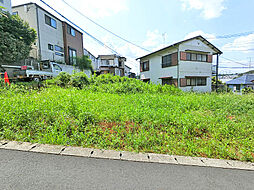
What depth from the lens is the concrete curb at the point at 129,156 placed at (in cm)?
198

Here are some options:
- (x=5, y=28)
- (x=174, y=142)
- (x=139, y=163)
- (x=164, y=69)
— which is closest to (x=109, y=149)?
(x=139, y=163)

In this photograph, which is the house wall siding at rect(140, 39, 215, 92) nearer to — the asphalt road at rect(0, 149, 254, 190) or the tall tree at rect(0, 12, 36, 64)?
→ the asphalt road at rect(0, 149, 254, 190)

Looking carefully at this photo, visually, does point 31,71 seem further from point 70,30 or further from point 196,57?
point 196,57

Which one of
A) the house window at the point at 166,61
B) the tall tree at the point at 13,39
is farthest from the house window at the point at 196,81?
the tall tree at the point at 13,39

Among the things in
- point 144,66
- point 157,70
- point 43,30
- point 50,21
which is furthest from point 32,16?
point 157,70

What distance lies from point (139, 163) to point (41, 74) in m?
9.97

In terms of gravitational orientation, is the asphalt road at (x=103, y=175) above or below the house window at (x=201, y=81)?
below

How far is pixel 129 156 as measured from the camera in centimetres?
206

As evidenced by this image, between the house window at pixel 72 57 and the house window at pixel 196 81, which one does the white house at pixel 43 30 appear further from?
the house window at pixel 196 81

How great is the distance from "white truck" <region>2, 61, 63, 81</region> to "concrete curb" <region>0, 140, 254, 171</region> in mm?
7642

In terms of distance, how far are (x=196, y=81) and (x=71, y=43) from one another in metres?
16.6

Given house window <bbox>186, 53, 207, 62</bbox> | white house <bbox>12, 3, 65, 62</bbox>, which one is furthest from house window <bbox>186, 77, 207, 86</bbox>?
white house <bbox>12, 3, 65, 62</bbox>

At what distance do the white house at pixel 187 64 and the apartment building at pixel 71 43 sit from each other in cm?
1052

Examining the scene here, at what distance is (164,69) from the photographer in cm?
1572
